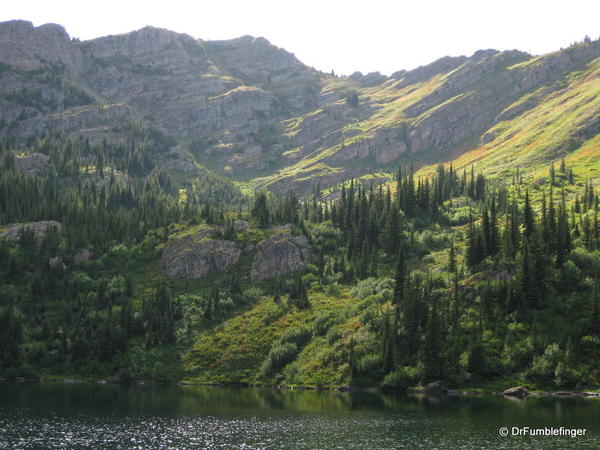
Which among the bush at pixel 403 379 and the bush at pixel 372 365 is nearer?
the bush at pixel 403 379

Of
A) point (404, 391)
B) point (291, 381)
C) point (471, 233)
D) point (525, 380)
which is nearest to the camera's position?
point (525, 380)

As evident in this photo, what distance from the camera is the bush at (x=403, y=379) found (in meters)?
127

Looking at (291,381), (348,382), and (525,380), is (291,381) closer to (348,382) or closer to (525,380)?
(348,382)

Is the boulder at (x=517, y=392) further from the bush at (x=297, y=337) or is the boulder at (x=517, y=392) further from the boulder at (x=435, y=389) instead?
the bush at (x=297, y=337)

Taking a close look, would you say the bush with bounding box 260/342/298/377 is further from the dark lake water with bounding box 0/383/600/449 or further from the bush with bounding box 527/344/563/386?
the bush with bounding box 527/344/563/386

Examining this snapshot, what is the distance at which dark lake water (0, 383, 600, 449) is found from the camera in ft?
A: 258

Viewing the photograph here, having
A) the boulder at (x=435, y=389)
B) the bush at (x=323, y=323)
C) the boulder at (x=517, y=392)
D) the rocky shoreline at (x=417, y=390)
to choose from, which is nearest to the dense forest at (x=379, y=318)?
the bush at (x=323, y=323)

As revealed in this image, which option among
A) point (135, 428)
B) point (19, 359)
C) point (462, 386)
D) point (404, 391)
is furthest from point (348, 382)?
point (19, 359)

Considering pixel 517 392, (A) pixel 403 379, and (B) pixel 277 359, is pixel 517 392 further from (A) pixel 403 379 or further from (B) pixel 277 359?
(B) pixel 277 359

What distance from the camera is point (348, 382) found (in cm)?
13512

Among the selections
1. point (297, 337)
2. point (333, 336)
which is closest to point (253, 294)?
point (297, 337)

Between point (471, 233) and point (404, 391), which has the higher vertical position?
point (471, 233)

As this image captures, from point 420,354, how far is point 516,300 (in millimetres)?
26238

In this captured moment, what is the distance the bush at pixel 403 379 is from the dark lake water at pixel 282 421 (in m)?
5.10
